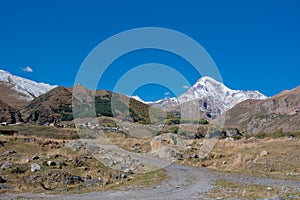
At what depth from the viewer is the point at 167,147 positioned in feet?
119

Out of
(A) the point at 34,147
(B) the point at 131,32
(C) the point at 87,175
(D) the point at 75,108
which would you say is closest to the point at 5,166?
(C) the point at 87,175

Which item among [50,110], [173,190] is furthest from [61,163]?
[50,110]

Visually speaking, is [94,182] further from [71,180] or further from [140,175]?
[140,175]

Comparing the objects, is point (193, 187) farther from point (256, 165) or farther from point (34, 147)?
point (34, 147)

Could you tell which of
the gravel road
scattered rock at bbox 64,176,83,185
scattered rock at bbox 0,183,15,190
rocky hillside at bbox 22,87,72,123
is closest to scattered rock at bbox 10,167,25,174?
scattered rock at bbox 0,183,15,190

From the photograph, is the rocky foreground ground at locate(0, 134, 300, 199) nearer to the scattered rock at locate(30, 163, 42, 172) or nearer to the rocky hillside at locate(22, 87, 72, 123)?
the scattered rock at locate(30, 163, 42, 172)

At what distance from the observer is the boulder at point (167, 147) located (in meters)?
35.5

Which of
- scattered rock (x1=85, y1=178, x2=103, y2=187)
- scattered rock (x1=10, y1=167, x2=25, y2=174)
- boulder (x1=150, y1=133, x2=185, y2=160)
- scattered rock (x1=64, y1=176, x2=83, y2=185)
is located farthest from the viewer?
boulder (x1=150, y1=133, x2=185, y2=160)

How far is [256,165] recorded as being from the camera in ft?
92.5

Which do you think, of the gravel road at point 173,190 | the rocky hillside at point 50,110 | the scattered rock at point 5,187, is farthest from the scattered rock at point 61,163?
the rocky hillside at point 50,110

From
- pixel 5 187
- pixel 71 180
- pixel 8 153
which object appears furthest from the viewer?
pixel 8 153

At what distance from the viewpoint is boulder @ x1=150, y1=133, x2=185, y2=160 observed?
35469 millimetres

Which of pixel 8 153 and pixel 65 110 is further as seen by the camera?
pixel 65 110

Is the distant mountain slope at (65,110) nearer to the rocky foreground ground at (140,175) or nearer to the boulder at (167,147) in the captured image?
the boulder at (167,147)
